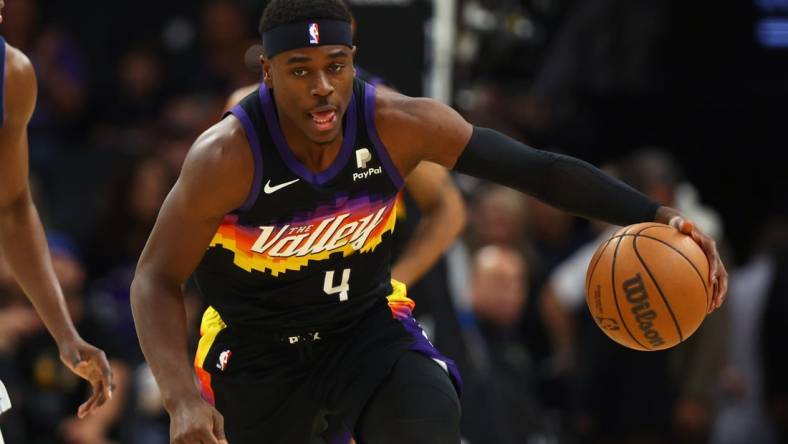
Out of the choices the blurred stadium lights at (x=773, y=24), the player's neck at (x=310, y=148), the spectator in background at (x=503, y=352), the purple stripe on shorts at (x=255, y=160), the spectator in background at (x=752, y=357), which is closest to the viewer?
the purple stripe on shorts at (x=255, y=160)

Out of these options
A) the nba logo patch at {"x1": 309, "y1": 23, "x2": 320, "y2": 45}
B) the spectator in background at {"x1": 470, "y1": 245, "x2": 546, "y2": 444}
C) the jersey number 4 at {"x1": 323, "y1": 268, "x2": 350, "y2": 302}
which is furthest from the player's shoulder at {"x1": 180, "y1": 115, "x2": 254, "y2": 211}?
the spectator in background at {"x1": 470, "y1": 245, "x2": 546, "y2": 444}

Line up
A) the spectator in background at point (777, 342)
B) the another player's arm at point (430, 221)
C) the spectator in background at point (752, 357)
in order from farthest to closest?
the spectator in background at point (752, 357) < the spectator in background at point (777, 342) < the another player's arm at point (430, 221)

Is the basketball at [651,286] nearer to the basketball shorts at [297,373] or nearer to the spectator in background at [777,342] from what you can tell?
the basketball shorts at [297,373]

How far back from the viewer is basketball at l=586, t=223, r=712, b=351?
15.9 ft

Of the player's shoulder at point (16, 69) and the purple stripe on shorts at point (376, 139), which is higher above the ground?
the player's shoulder at point (16, 69)

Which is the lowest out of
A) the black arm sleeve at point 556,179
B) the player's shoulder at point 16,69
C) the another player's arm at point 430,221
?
the another player's arm at point 430,221

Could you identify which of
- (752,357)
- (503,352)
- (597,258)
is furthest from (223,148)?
(752,357)

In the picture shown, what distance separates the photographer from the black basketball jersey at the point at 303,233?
480 cm

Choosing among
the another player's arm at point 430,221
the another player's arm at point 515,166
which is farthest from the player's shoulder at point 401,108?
the another player's arm at point 430,221

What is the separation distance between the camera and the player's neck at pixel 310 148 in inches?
190

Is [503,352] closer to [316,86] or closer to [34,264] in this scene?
[34,264]

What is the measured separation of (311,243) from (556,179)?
84 cm

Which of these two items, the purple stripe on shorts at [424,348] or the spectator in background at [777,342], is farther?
the spectator in background at [777,342]

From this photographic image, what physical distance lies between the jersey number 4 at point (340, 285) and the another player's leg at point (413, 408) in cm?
30
